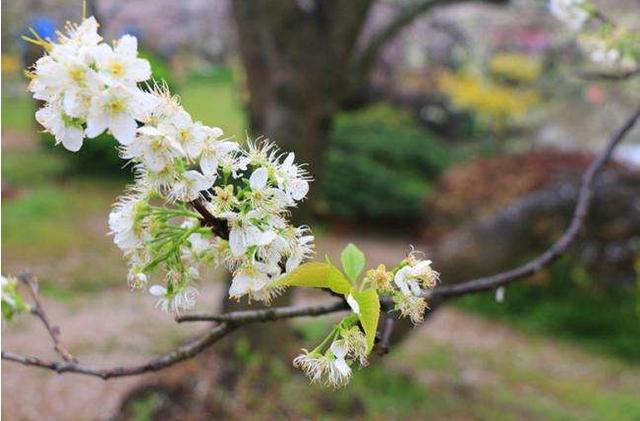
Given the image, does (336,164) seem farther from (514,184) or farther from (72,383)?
(72,383)

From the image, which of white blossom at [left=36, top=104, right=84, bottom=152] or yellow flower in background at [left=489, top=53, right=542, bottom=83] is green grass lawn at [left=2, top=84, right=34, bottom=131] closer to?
yellow flower in background at [left=489, top=53, right=542, bottom=83]

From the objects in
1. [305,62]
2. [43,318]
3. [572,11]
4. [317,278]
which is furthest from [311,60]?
[317,278]

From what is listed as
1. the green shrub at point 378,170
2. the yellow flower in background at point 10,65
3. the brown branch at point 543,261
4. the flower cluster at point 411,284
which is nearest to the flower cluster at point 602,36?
the brown branch at point 543,261

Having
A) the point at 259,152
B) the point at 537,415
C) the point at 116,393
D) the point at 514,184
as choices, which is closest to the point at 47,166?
A: the point at 514,184

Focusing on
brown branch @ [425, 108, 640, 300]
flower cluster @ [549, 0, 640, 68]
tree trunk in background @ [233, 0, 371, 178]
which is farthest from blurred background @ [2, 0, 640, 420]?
flower cluster @ [549, 0, 640, 68]

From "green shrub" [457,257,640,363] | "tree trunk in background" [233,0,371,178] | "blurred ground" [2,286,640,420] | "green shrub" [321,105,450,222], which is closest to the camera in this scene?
"tree trunk in background" [233,0,371,178]

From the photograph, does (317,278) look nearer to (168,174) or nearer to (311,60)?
(168,174)

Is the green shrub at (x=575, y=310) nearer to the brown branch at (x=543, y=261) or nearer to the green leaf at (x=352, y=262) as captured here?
the brown branch at (x=543, y=261)
